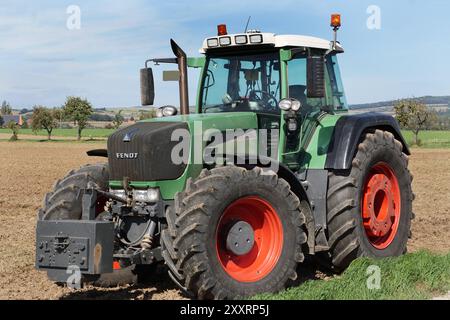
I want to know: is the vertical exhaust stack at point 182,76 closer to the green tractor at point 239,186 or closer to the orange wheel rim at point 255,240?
the green tractor at point 239,186

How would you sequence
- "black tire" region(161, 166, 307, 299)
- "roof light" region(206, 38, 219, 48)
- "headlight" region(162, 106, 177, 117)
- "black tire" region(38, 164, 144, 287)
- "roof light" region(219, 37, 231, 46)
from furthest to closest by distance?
"headlight" region(162, 106, 177, 117)
"roof light" region(206, 38, 219, 48)
"roof light" region(219, 37, 231, 46)
"black tire" region(38, 164, 144, 287)
"black tire" region(161, 166, 307, 299)

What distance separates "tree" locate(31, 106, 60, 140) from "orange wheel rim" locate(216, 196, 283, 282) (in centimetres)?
7566

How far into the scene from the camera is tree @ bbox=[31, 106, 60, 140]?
7956 centimetres

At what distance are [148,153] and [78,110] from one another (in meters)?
74.8

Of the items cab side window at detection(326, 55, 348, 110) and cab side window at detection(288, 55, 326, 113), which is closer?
cab side window at detection(288, 55, 326, 113)

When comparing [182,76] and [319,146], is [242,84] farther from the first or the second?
[319,146]

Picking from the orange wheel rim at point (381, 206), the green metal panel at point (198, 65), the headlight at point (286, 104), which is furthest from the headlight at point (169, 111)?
the orange wheel rim at point (381, 206)

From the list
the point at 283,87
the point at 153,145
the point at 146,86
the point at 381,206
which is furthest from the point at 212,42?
the point at 381,206

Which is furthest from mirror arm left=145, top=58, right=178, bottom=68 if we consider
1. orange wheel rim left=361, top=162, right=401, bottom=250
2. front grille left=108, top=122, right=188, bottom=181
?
orange wheel rim left=361, top=162, right=401, bottom=250

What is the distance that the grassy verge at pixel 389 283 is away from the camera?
572 centimetres

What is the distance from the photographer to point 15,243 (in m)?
9.09

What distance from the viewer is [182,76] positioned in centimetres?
723

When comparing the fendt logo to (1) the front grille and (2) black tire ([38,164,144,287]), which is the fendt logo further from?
(2) black tire ([38,164,144,287])

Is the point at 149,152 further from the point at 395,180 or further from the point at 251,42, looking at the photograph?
the point at 395,180
